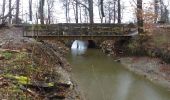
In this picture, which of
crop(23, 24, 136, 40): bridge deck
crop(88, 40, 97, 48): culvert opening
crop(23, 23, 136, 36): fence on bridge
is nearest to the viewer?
crop(23, 24, 136, 40): bridge deck

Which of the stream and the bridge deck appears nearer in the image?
the stream

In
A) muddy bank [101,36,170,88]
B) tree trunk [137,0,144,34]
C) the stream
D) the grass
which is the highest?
tree trunk [137,0,144,34]

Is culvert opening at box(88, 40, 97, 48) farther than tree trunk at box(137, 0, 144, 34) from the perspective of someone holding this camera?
Yes

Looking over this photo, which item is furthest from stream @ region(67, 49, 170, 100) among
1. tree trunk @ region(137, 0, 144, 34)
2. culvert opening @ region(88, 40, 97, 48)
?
culvert opening @ region(88, 40, 97, 48)

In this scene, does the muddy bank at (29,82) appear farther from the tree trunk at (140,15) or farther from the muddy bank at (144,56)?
the tree trunk at (140,15)

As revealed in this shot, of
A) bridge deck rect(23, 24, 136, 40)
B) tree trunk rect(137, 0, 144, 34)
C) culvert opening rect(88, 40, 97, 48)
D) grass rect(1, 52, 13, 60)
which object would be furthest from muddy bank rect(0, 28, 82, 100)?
culvert opening rect(88, 40, 97, 48)

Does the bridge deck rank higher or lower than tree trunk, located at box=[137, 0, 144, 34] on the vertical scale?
lower

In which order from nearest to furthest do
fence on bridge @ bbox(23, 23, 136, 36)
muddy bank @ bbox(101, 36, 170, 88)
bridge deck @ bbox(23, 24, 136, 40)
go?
1. muddy bank @ bbox(101, 36, 170, 88)
2. bridge deck @ bbox(23, 24, 136, 40)
3. fence on bridge @ bbox(23, 23, 136, 36)

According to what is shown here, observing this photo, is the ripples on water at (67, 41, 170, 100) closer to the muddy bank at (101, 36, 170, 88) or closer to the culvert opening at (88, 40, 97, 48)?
the muddy bank at (101, 36, 170, 88)

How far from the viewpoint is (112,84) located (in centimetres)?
1725

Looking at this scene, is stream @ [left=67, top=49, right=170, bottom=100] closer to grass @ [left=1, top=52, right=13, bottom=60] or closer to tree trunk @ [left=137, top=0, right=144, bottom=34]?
grass @ [left=1, top=52, right=13, bottom=60]

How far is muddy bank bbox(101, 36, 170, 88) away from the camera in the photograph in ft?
63.3

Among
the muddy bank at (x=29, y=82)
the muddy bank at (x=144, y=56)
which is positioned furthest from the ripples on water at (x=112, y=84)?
the muddy bank at (x=29, y=82)

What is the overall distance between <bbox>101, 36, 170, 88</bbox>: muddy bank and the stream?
27.0 inches
